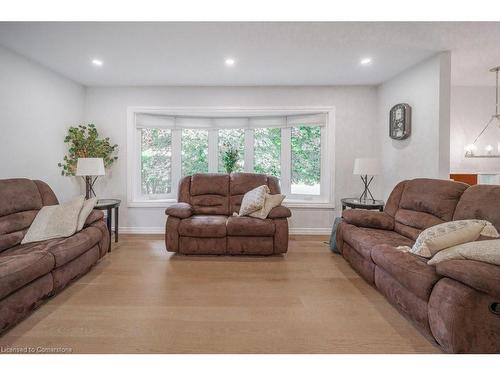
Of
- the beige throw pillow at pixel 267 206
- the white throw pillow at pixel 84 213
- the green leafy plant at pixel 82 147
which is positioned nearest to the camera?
the white throw pillow at pixel 84 213

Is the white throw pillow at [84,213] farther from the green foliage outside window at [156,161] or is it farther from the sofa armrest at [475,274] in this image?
the sofa armrest at [475,274]

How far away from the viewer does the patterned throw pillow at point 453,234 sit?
185 cm

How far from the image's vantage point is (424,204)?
271cm

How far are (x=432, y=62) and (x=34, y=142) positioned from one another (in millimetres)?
5065

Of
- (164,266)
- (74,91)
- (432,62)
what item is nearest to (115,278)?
(164,266)

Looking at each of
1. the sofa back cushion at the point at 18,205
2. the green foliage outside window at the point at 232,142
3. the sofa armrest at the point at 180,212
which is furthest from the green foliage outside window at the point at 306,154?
the sofa back cushion at the point at 18,205

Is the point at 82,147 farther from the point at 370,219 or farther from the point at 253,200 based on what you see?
the point at 370,219

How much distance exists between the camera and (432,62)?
3.14 meters

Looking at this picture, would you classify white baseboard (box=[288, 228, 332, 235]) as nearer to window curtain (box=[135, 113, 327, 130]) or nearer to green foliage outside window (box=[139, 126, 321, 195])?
green foliage outside window (box=[139, 126, 321, 195])

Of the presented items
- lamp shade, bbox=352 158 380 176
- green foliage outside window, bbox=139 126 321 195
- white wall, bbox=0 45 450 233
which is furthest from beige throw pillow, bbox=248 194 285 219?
green foliage outside window, bbox=139 126 321 195

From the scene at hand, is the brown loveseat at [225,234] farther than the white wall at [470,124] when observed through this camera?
No

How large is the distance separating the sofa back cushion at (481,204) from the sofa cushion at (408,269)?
0.69 meters

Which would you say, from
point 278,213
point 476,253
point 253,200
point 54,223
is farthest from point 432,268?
point 54,223
